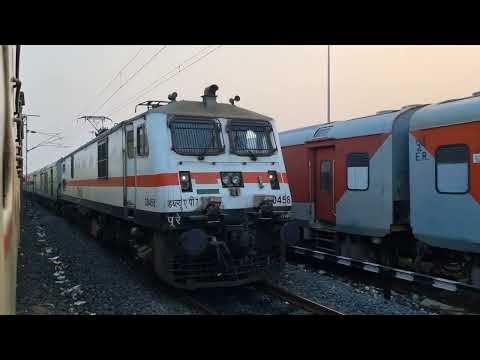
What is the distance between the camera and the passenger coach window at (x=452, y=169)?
759 centimetres

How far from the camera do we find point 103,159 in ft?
38.7

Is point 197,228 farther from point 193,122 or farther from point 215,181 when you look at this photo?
point 193,122

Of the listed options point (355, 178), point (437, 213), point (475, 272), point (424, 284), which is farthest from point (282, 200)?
point (475, 272)

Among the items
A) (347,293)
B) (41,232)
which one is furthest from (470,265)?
(41,232)

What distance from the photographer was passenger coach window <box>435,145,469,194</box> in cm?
759

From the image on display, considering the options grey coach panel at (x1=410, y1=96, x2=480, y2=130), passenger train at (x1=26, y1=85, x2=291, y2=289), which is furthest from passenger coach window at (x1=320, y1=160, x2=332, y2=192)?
grey coach panel at (x1=410, y1=96, x2=480, y2=130)

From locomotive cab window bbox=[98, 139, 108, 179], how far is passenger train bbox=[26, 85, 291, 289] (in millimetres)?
1763

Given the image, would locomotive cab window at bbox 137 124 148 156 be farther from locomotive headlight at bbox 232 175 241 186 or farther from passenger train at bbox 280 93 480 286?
passenger train at bbox 280 93 480 286

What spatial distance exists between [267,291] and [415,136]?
4023mm

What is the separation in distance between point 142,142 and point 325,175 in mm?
4818

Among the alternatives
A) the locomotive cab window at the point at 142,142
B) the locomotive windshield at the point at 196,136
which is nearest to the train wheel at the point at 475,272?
the locomotive windshield at the point at 196,136

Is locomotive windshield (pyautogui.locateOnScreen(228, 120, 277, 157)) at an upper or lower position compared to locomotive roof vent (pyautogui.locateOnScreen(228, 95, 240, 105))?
lower

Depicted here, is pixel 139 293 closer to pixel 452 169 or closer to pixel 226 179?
pixel 226 179

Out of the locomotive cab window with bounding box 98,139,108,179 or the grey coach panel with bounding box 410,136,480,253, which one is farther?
the locomotive cab window with bounding box 98,139,108,179
